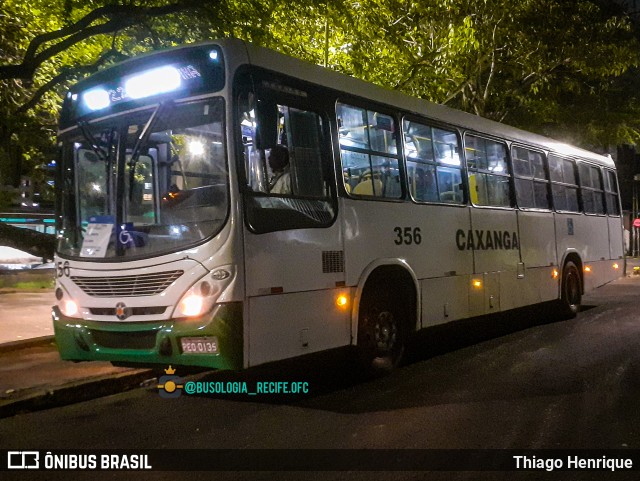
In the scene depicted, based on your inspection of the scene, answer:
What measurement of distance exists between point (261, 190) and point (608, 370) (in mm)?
4774

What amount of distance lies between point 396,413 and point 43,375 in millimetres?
4184

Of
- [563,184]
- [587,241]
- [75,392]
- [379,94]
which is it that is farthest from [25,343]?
[587,241]

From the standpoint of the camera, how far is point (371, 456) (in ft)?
15.6

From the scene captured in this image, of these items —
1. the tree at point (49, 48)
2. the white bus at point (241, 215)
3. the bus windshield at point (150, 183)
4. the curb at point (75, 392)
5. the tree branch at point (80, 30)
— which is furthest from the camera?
the tree at point (49, 48)

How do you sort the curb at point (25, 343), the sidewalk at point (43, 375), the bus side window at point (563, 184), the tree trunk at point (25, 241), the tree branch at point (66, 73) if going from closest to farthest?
the sidewalk at point (43, 375), the curb at point (25, 343), the tree branch at point (66, 73), the tree trunk at point (25, 241), the bus side window at point (563, 184)

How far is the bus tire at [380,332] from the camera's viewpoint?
23.7ft

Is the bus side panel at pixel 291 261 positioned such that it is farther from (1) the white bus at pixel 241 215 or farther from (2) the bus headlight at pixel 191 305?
(2) the bus headlight at pixel 191 305

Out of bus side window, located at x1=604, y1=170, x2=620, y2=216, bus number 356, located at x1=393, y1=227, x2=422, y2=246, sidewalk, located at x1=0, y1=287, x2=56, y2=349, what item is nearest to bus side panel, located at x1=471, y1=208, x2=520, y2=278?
bus number 356, located at x1=393, y1=227, x2=422, y2=246

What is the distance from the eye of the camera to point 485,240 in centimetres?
960

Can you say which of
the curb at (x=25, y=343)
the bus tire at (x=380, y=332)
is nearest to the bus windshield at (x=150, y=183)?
the bus tire at (x=380, y=332)

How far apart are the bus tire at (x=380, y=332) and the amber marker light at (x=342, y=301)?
315 mm

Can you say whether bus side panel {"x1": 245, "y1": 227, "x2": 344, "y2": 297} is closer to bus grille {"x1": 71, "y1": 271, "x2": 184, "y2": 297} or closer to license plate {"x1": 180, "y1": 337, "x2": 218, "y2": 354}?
license plate {"x1": 180, "y1": 337, "x2": 218, "y2": 354}

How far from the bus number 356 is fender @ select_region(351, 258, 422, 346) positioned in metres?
0.24

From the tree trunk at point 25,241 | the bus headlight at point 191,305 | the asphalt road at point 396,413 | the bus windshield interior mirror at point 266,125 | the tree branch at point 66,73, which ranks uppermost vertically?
the tree branch at point 66,73
